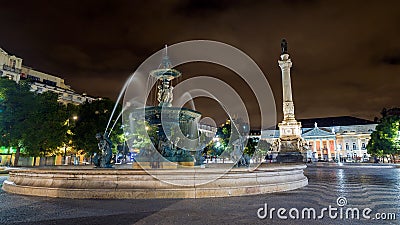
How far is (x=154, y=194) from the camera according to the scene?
9328mm

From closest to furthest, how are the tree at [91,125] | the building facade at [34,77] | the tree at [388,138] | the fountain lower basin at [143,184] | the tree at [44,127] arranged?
1. the fountain lower basin at [143,184]
2. the tree at [44,127]
3. the tree at [91,125]
4. the building facade at [34,77]
5. the tree at [388,138]

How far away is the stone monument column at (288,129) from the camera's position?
49.2 meters

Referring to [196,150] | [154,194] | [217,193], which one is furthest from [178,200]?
[196,150]

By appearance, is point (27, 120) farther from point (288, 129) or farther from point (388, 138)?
point (388, 138)

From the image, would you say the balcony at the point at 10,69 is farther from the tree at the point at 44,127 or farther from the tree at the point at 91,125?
the tree at the point at 44,127

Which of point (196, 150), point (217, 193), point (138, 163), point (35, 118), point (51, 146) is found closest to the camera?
point (217, 193)

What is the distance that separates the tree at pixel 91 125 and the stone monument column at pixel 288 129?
28.6 meters

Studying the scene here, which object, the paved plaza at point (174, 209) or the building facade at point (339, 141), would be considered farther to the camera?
the building facade at point (339, 141)

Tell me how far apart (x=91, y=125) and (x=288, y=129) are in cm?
3690

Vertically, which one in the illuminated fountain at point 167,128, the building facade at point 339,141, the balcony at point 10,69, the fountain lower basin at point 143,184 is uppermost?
the balcony at point 10,69

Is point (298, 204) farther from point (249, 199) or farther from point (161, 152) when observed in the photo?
point (161, 152)

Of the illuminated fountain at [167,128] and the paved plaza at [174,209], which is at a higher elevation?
the illuminated fountain at [167,128]

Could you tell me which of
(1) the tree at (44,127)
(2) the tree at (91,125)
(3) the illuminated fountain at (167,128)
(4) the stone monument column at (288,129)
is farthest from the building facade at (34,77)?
(4) the stone monument column at (288,129)

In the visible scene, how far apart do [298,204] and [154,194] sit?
179 inches
